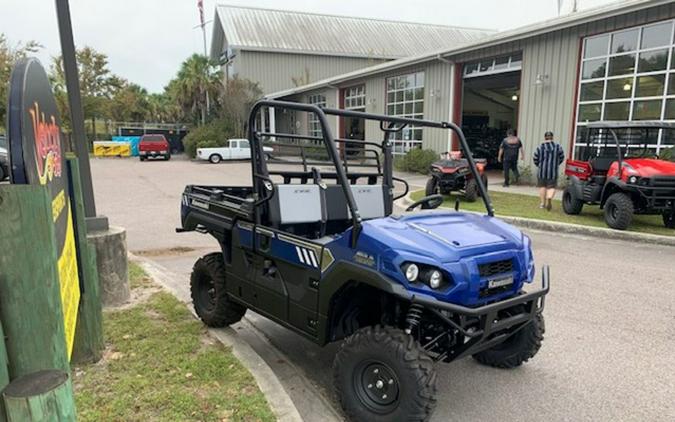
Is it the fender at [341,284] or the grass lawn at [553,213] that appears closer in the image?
the fender at [341,284]

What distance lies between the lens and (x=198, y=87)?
3869cm

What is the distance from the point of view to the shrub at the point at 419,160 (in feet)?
62.6

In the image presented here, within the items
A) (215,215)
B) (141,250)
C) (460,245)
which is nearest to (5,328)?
(460,245)

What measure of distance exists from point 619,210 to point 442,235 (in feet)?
22.2

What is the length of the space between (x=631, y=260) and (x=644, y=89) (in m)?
7.62

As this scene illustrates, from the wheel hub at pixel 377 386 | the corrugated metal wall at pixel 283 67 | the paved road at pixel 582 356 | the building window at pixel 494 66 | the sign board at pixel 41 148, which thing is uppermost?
the corrugated metal wall at pixel 283 67

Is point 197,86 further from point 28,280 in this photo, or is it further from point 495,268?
point 28,280

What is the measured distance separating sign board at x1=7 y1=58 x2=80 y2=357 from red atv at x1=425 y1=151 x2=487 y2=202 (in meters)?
9.76

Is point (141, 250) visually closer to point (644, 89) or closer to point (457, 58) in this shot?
point (644, 89)

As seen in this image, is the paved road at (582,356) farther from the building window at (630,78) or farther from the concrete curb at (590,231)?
the building window at (630,78)

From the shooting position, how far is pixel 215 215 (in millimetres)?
4133

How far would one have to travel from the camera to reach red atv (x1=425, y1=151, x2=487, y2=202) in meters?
11.5

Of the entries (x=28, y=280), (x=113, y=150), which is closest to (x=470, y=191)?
(x=28, y=280)

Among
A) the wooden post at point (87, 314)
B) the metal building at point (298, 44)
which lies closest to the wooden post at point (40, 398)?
the wooden post at point (87, 314)
